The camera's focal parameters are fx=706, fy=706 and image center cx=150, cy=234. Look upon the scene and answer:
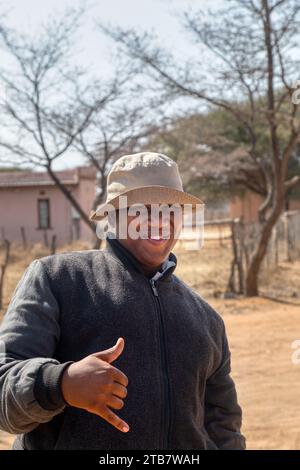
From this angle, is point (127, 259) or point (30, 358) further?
point (127, 259)

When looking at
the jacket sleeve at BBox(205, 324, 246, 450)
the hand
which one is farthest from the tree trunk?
the hand

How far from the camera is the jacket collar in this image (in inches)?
74.2

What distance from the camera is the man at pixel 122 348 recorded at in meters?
1.52

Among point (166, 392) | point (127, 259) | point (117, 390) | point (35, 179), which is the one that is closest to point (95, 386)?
point (117, 390)

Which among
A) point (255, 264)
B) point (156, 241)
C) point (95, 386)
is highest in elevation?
point (156, 241)

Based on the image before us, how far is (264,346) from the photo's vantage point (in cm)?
852

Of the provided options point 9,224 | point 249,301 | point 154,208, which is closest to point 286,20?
point 249,301

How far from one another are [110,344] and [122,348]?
21cm

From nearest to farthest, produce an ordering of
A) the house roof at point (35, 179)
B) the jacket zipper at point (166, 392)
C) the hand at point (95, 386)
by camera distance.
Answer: the hand at point (95, 386) < the jacket zipper at point (166, 392) < the house roof at point (35, 179)

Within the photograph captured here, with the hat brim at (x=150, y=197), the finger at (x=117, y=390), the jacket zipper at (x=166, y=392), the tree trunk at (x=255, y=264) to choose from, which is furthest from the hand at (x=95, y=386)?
the tree trunk at (x=255, y=264)

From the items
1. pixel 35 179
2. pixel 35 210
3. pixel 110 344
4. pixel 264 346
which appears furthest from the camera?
pixel 35 210

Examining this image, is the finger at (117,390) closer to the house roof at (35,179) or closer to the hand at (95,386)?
the hand at (95,386)

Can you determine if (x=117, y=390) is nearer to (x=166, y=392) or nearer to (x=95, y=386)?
(x=95, y=386)
